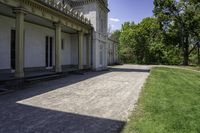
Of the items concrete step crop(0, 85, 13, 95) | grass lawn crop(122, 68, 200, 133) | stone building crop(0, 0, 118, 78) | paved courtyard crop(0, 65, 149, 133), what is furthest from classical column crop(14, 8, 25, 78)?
grass lawn crop(122, 68, 200, 133)

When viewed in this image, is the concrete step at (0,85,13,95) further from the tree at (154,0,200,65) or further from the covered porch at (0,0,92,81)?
the tree at (154,0,200,65)

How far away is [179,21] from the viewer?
43.2 m

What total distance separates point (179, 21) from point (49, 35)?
29.6 m

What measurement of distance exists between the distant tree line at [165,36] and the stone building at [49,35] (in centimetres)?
1880

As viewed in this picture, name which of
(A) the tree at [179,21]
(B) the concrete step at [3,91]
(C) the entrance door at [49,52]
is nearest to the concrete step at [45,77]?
(B) the concrete step at [3,91]

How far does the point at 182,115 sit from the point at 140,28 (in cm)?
4839

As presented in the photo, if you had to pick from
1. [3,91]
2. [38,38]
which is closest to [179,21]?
[38,38]

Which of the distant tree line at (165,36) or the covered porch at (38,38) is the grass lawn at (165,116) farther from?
the distant tree line at (165,36)

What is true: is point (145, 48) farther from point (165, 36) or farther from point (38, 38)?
point (38, 38)

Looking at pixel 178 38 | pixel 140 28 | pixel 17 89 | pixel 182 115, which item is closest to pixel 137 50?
pixel 140 28

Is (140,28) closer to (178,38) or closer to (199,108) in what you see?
(178,38)

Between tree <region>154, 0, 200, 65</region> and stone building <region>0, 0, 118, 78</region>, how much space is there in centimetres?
1870

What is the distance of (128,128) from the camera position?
5.23m

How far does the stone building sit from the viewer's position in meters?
12.2
